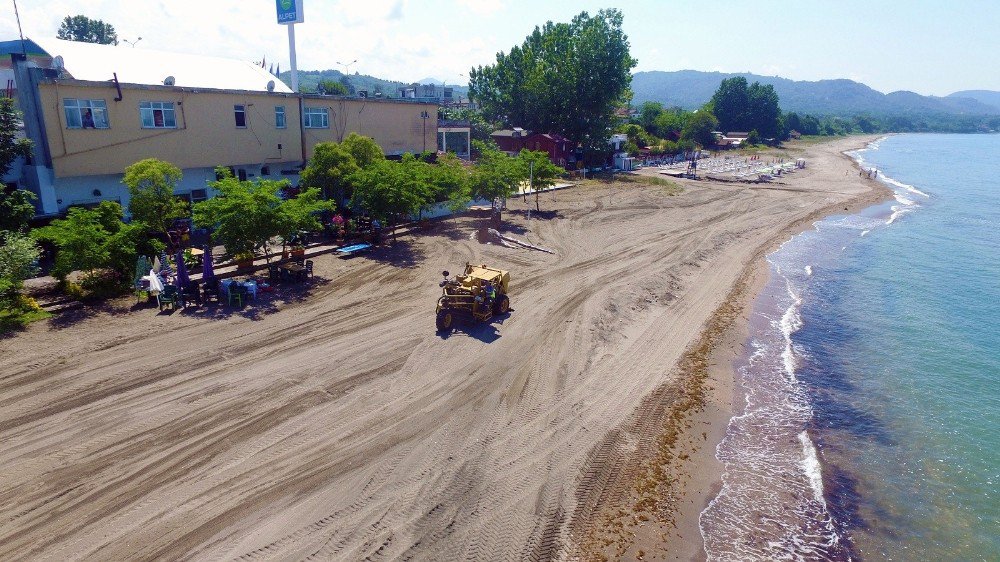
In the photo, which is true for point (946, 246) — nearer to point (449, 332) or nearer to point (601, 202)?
point (601, 202)

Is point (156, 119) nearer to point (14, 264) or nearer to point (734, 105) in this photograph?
point (14, 264)

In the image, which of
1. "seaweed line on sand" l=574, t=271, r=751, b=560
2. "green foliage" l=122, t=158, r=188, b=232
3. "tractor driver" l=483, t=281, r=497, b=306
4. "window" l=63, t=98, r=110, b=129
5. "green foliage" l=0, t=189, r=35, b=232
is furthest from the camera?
"window" l=63, t=98, r=110, b=129

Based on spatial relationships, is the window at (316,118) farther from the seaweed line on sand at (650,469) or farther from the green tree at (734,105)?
the green tree at (734,105)

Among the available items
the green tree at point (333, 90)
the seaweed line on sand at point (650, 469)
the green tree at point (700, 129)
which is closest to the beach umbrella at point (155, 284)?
the seaweed line on sand at point (650, 469)

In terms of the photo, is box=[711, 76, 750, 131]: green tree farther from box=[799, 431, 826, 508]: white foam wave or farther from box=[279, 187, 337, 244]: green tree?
box=[799, 431, 826, 508]: white foam wave

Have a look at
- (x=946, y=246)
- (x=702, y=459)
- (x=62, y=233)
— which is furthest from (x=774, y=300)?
(x=62, y=233)

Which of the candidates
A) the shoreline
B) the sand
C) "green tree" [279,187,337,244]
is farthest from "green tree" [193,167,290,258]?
the shoreline
